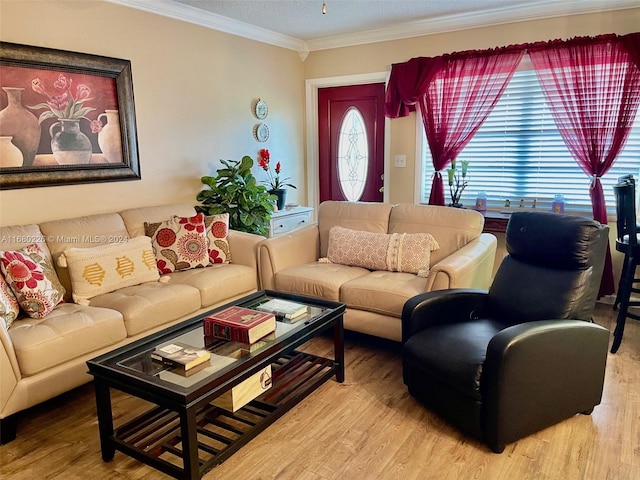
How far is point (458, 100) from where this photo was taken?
4336 millimetres

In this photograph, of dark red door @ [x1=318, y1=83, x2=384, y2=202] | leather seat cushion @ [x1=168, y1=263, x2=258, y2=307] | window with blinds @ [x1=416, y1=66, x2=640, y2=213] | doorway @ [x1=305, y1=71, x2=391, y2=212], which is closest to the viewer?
leather seat cushion @ [x1=168, y1=263, x2=258, y2=307]

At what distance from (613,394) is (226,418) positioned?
2090 millimetres

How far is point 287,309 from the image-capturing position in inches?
103

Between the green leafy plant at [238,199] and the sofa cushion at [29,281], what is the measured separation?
1561 mm

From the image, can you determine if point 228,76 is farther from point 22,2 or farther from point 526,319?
point 526,319

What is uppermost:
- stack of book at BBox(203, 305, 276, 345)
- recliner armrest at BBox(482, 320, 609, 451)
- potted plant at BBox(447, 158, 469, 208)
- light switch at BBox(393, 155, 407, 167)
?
light switch at BBox(393, 155, 407, 167)

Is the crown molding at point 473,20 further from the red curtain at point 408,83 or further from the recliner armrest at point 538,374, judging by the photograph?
the recliner armrest at point 538,374

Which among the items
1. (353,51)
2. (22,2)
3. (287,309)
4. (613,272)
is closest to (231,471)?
(287,309)

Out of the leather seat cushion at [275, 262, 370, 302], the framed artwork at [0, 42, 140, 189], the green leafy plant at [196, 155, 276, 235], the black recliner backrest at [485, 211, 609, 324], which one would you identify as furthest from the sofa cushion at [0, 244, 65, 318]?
the black recliner backrest at [485, 211, 609, 324]

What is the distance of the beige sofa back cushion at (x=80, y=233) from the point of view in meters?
2.96

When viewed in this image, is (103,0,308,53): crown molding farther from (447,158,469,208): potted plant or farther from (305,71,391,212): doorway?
(447,158,469,208): potted plant

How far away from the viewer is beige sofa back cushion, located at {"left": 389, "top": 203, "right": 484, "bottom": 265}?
3.37m

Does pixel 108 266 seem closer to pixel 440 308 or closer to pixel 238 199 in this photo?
pixel 238 199

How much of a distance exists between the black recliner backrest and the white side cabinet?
7.60ft
